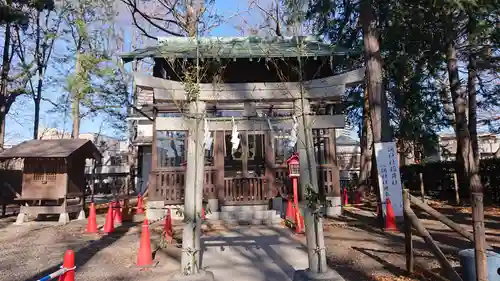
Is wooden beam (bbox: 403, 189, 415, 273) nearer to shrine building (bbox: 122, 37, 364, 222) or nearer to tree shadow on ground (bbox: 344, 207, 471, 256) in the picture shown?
tree shadow on ground (bbox: 344, 207, 471, 256)

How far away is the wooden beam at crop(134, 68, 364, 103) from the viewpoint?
6219mm

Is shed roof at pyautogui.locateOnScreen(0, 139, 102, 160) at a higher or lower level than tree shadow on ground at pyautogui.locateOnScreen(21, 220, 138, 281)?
higher

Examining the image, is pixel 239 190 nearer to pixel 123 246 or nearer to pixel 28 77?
pixel 123 246

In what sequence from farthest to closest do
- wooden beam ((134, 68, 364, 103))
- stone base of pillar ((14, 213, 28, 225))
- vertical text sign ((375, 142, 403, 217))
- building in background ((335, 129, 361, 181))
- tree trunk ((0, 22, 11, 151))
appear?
building in background ((335, 129, 361, 181))
tree trunk ((0, 22, 11, 151))
stone base of pillar ((14, 213, 28, 225))
vertical text sign ((375, 142, 403, 217))
wooden beam ((134, 68, 364, 103))

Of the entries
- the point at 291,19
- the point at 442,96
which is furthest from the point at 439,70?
the point at 291,19

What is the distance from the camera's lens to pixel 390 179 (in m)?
10.3

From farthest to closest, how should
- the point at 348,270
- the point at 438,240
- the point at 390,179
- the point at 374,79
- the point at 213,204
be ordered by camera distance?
1. the point at 213,204
2. the point at 374,79
3. the point at 390,179
4. the point at 438,240
5. the point at 348,270

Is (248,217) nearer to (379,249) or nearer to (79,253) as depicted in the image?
(379,249)

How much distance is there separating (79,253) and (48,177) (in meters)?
6.61

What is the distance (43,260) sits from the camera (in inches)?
293

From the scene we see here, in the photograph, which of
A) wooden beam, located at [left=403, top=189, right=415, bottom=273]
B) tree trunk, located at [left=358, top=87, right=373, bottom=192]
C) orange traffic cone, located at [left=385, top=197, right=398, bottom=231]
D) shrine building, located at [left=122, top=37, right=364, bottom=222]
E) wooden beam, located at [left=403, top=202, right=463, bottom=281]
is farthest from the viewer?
tree trunk, located at [left=358, top=87, right=373, bottom=192]

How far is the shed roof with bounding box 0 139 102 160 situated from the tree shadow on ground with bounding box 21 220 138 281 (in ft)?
12.9

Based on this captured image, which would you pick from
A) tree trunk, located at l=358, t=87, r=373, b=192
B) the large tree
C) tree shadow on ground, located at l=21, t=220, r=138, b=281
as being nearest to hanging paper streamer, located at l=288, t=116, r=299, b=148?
tree shadow on ground, located at l=21, t=220, r=138, b=281

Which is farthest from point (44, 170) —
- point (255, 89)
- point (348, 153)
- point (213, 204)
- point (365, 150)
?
point (348, 153)
